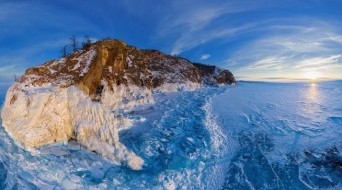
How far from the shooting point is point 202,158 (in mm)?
15344

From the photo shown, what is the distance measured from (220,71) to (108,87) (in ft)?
195

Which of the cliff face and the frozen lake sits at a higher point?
the cliff face

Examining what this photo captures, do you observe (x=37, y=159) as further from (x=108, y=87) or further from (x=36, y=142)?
(x=108, y=87)

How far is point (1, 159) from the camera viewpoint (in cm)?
1284

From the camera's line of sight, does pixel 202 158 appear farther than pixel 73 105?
No

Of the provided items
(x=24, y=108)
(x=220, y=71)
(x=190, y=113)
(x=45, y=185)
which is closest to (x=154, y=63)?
(x=220, y=71)

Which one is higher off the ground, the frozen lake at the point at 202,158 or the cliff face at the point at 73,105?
the cliff face at the point at 73,105

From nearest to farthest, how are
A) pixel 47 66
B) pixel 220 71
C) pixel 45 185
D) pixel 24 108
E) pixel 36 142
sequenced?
pixel 45 185
pixel 36 142
pixel 24 108
pixel 47 66
pixel 220 71

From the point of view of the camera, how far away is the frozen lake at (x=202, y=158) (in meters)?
12.5

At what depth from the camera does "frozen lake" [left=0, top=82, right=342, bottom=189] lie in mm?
12492

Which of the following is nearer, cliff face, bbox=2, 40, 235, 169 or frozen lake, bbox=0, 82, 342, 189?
frozen lake, bbox=0, 82, 342, 189

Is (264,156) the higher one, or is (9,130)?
(9,130)

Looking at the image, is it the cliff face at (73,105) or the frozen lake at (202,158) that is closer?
the frozen lake at (202,158)

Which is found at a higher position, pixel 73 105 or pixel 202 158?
pixel 73 105
